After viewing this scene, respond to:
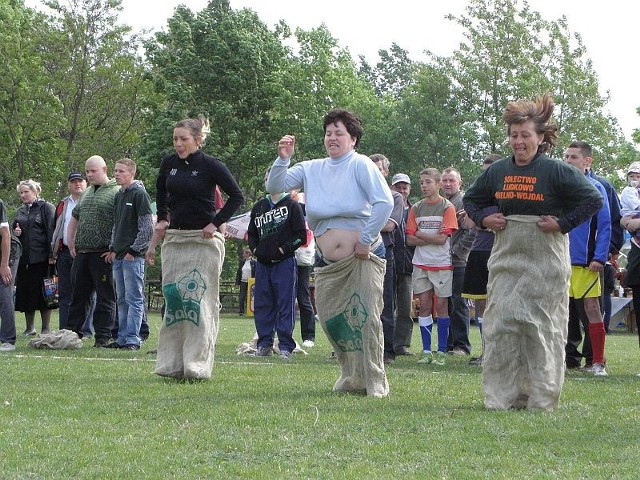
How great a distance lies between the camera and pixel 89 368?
10898 millimetres

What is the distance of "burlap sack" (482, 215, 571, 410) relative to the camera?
25.8 ft

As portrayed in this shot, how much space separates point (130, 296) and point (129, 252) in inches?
22.5

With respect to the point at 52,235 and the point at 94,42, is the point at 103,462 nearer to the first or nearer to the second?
the point at 52,235

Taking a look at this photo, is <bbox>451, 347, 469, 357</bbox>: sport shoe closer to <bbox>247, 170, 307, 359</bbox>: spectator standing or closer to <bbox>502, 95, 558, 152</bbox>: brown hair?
<bbox>247, 170, 307, 359</bbox>: spectator standing

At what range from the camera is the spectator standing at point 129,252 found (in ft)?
45.6

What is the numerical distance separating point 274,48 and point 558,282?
44.5m

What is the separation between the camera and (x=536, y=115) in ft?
26.7

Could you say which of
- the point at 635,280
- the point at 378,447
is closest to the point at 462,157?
the point at 635,280

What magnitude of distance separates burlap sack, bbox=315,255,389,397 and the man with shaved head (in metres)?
6.15

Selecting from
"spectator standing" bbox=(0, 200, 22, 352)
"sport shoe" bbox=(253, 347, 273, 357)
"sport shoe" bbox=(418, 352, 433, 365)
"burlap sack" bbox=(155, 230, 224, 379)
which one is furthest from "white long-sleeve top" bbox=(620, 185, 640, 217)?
"spectator standing" bbox=(0, 200, 22, 352)

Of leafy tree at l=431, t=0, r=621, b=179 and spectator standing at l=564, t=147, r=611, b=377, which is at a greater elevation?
leafy tree at l=431, t=0, r=621, b=179

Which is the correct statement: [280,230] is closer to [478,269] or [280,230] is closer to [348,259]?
[478,269]

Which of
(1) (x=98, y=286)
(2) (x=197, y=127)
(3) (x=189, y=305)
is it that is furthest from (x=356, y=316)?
→ (1) (x=98, y=286)

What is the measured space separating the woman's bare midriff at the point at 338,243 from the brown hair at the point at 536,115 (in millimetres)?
1440
